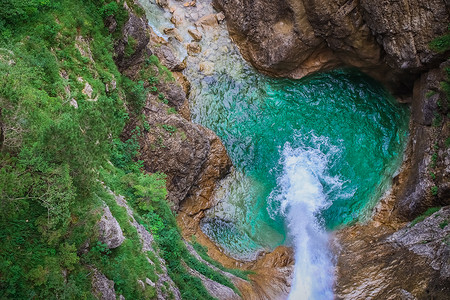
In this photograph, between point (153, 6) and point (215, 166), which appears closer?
point (215, 166)

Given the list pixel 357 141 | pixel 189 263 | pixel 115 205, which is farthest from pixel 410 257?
pixel 115 205

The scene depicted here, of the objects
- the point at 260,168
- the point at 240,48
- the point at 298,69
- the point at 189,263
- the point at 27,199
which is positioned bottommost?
the point at 189,263

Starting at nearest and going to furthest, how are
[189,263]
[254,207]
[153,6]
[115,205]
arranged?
[115,205] < [189,263] < [254,207] < [153,6]

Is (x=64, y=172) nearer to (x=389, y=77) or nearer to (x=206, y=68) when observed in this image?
(x=206, y=68)

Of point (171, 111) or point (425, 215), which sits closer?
point (425, 215)

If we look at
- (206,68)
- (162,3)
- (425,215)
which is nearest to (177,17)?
(162,3)

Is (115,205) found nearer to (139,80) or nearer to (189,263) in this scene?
(189,263)
